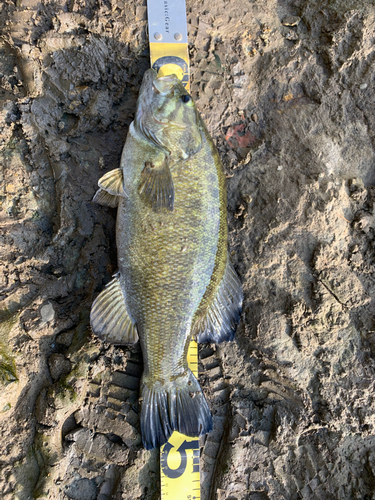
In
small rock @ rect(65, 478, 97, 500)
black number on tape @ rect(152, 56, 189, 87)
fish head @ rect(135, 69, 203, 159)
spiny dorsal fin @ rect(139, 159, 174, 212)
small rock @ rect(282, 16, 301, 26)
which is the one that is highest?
small rock @ rect(282, 16, 301, 26)

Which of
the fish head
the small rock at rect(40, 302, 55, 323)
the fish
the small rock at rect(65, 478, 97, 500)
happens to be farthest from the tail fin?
the fish head

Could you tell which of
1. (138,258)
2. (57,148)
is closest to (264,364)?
(138,258)

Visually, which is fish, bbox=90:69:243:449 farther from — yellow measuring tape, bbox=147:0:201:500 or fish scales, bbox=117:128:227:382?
yellow measuring tape, bbox=147:0:201:500

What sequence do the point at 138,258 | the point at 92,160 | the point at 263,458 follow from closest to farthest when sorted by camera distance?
the point at 138,258 → the point at 263,458 → the point at 92,160

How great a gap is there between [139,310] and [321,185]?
188 centimetres

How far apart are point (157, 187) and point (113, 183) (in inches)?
15.2

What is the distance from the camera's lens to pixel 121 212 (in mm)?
2723

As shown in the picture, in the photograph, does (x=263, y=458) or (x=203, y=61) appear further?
(x=203, y=61)

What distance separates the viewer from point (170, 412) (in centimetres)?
264

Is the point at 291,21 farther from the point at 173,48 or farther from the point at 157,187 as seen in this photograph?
the point at 157,187

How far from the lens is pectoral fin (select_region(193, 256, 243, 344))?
2.73 m

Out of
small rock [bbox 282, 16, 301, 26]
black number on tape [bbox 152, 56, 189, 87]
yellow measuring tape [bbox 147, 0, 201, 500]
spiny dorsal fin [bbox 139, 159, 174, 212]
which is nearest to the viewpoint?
spiny dorsal fin [bbox 139, 159, 174, 212]

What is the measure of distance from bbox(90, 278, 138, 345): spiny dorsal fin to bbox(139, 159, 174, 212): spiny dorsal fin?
71 cm

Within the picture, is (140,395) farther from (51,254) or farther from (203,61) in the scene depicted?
(203,61)
